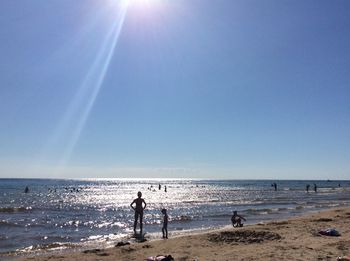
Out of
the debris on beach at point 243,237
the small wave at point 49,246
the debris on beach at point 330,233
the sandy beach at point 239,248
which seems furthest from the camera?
the small wave at point 49,246

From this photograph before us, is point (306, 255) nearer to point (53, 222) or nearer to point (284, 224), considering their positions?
point (284, 224)

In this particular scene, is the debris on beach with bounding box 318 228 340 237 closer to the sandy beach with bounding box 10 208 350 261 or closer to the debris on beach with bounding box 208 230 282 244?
the sandy beach with bounding box 10 208 350 261

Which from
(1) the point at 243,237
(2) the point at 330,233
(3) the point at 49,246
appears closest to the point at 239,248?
(1) the point at 243,237

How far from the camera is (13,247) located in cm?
1599

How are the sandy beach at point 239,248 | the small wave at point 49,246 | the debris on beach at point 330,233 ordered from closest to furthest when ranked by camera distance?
the sandy beach at point 239,248
the debris on beach at point 330,233
the small wave at point 49,246

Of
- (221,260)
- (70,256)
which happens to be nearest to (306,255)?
(221,260)

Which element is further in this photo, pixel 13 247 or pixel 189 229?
pixel 189 229

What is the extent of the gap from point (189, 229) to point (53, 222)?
9265 mm

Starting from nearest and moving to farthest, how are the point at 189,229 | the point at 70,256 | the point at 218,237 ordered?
the point at 70,256 → the point at 218,237 → the point at 189,229

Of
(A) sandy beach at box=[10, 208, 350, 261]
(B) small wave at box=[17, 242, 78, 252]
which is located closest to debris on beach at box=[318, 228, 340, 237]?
(A) sandy beach at box=[10, 208, 350, 261]

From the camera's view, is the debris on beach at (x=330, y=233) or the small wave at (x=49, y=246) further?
the small wave at (x=49, y=246)

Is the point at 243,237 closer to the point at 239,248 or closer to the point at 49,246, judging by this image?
the point at 239,248

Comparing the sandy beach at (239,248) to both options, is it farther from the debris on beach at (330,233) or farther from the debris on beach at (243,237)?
the debris on beach at (330,233)

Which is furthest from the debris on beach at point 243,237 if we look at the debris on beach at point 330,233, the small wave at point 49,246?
the small wave at point 49,246
